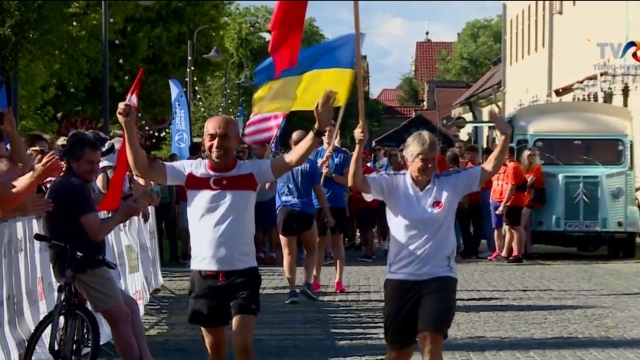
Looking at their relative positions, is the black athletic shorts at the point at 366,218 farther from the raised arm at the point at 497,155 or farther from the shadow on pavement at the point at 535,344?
the raised arm at the point at 497,155

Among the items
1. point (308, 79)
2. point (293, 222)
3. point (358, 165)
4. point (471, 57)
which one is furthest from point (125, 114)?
point (471, 57)

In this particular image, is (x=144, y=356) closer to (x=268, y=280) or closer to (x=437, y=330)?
(x=437, y=330)

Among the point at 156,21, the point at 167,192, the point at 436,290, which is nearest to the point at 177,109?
the point at 167,192

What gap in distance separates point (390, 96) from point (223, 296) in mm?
90407

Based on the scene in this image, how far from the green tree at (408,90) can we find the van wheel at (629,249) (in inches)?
2449

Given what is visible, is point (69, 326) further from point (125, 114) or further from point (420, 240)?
point (420, 240)

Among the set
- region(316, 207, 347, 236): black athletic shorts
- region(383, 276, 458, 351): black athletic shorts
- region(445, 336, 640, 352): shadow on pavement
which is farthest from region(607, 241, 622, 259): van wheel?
region(383, 276, 458, 351): black athletic shorts

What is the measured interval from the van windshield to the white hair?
53.2ft

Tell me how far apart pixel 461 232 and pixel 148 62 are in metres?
27.8

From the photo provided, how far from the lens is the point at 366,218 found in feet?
77.2

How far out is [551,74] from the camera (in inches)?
1624

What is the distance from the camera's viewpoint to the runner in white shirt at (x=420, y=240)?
7.59 metres

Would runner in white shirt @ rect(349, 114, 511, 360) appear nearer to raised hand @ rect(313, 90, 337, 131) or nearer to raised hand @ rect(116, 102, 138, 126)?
raised hand @ rect(313, 90, 337, 131)

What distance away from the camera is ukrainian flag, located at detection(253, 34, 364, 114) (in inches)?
405
